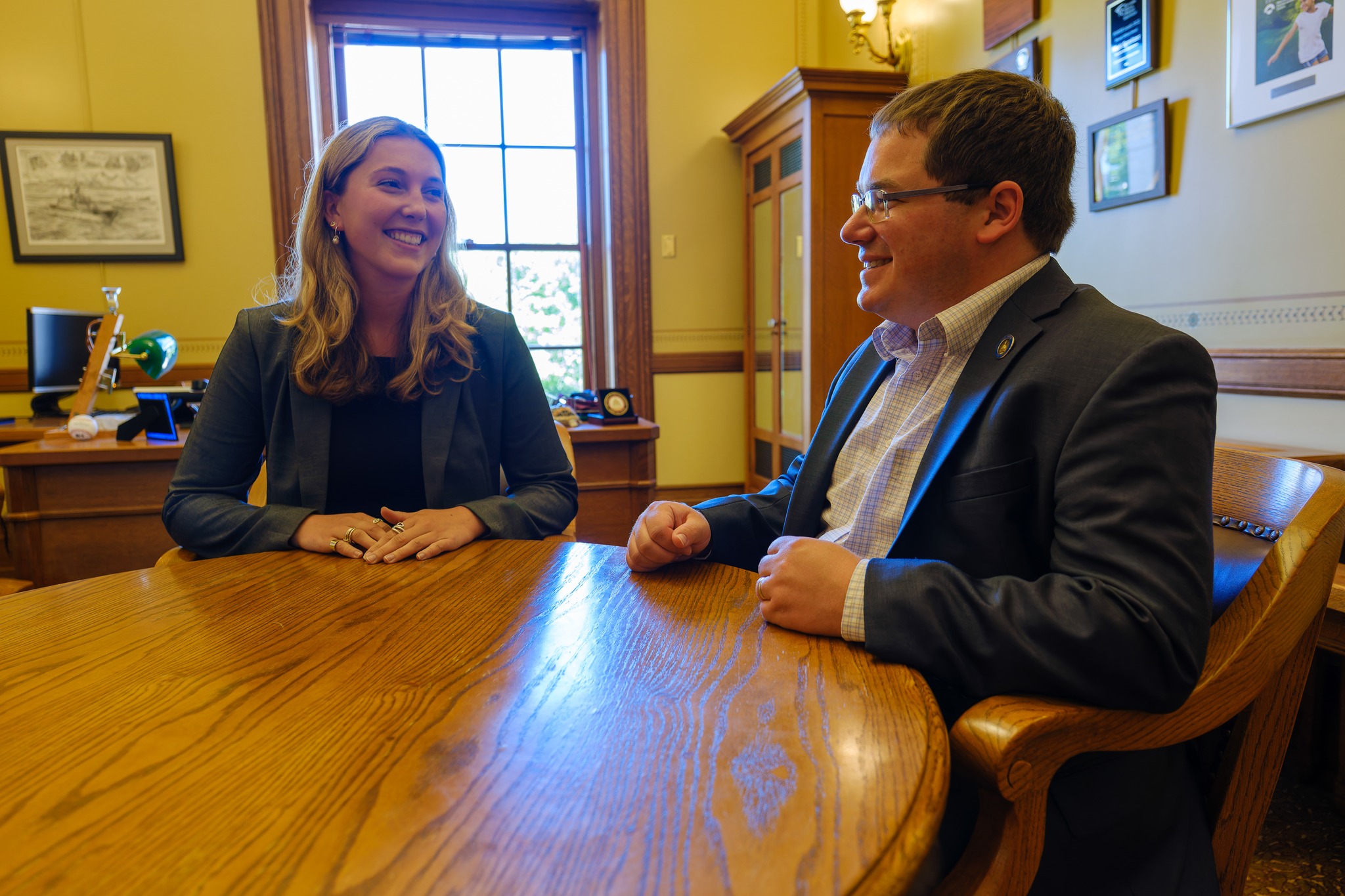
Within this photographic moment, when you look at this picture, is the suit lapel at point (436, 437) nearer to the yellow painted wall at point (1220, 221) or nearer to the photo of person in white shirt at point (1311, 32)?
the yellow painted wall at point (1220, 221)

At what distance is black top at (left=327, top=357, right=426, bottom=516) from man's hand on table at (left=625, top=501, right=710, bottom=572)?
58cm

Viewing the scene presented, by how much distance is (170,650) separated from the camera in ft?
2.68

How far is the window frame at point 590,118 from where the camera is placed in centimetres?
437

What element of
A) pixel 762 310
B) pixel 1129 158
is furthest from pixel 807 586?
pixel 762 310

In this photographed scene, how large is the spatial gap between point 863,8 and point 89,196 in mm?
3947

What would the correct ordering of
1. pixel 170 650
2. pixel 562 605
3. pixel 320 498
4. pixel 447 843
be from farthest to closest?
pixel 320 498, pixel 562 605, pixel 170 650, pixel 447 843

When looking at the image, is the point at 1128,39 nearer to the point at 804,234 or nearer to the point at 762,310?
the point at 804,234

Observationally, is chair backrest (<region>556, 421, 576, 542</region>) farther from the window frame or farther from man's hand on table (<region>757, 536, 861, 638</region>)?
the window frame

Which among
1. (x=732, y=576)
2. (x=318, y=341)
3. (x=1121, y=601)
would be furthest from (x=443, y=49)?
(x=1121, y=601)

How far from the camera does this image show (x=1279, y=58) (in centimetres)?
209

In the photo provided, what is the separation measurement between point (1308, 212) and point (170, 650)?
253cm

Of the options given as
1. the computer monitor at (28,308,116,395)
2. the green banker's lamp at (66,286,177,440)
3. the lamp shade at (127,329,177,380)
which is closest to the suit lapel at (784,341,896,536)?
the green banker's lamp at (66,286,177,440)

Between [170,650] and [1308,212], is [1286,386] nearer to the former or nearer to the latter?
[1308,212]

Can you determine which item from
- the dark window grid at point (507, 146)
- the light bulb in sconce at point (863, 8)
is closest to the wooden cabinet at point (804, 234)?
the light bulb in sconce at point (863, 8)
